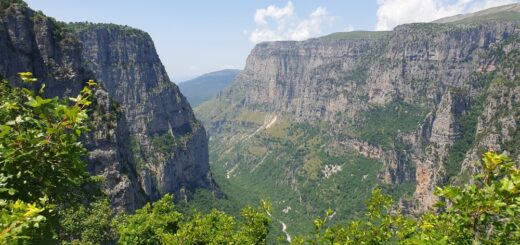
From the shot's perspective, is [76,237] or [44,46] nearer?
[76,237]

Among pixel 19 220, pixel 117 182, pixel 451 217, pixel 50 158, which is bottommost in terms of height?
pixel 117 182

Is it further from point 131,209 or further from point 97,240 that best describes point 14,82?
point 97,240

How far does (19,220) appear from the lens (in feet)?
31.4

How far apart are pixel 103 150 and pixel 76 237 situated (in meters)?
66.8

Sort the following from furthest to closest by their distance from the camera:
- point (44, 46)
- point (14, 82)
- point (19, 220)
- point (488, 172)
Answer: point (44, 46) < point (14, 82) < point (488, 172) < point (19, 220)

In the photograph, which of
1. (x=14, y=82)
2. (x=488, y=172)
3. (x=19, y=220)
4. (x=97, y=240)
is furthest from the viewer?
(x=14, y=82)

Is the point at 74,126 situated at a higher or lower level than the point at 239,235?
higher

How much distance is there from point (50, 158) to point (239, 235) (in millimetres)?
19722

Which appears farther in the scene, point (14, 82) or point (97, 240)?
point (14, 82)

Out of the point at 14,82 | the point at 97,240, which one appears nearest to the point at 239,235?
the point at 97,240

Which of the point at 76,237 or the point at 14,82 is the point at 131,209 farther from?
the point at 76,237

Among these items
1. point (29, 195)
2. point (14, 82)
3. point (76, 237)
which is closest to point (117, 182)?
point (14, 82)

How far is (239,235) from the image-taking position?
30.2 m

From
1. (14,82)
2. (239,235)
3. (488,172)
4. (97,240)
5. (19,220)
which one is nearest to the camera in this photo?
(19,220)
